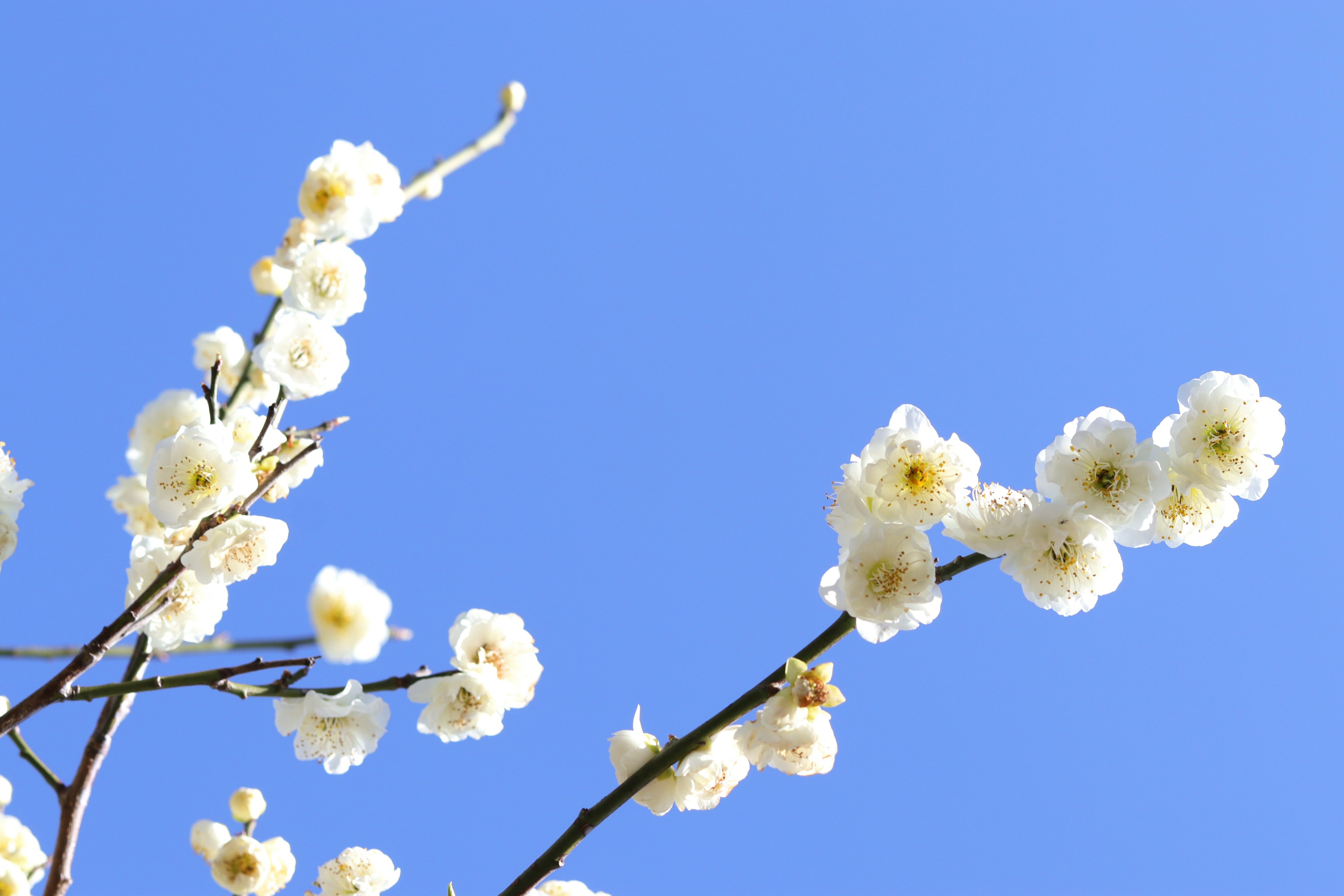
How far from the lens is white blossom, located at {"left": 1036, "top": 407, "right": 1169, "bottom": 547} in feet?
4.21

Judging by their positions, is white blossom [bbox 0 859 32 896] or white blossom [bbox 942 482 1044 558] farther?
white blossom [bbox 0 859 32 896]

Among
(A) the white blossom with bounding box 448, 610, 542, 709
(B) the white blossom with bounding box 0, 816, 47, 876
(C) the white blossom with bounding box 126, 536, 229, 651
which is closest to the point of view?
(A) the white blossom with bounding box 448, 610, 542, 709

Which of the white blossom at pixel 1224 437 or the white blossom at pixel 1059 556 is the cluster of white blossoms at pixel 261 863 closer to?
the white blossom at pixel 1059 556

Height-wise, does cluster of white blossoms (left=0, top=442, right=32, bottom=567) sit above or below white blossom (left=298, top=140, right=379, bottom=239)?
below

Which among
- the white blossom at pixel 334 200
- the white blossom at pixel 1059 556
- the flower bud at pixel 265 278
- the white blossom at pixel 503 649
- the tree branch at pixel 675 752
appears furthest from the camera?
the flower bud at pixel 265 278

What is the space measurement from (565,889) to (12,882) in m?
1.01

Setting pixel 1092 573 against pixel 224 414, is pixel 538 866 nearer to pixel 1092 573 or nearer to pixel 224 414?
pixel 1092 573

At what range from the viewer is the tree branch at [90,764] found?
1.56m

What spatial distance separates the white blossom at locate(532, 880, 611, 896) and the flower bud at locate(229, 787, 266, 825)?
68cm

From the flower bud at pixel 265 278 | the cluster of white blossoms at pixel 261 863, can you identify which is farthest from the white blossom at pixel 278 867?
the flower bud at pixel 265 278

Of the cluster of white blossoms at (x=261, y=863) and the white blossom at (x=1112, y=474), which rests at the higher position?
the cluster of white blossoms at (x=261, y=863)

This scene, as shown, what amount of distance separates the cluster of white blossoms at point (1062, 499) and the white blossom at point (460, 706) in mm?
515

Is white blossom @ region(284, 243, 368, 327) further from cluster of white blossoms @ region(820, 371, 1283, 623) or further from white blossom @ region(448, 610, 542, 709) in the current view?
cluster of white blossoms @ region(820, 371, 1283, 623)

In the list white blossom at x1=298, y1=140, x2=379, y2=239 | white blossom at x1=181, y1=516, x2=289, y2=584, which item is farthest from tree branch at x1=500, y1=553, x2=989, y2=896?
white blossom at x1=298, y1=140, x2=379, y2=239
